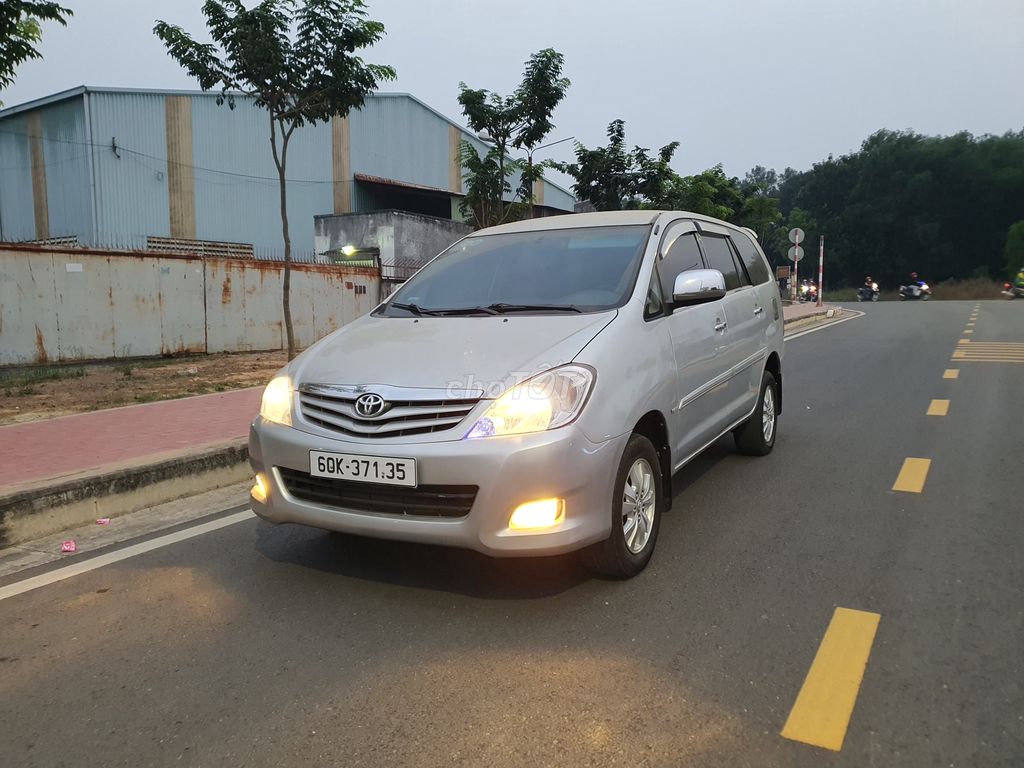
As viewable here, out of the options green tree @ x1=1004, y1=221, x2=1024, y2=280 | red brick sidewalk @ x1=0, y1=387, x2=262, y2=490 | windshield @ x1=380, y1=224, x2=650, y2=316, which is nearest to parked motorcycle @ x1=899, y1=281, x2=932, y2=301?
green tree @ x1=1004, y1=221, x2=1024, y2=280

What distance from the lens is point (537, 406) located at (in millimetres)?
3092

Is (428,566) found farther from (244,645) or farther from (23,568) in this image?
(23,568)

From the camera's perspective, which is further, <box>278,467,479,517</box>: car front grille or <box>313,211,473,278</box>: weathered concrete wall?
<box>313,211,473,278</box>: weathered concrete wall

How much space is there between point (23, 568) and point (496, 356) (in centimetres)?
269

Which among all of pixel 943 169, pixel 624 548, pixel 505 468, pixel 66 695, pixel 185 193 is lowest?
pixel 66 695

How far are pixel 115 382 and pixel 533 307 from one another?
26.4ft

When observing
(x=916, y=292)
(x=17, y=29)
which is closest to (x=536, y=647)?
(x=17, y=29)

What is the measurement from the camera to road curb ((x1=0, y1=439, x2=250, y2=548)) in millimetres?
4344

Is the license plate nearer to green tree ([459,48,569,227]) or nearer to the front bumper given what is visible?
the front bumper

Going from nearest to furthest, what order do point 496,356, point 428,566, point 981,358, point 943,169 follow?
point 496,356 < point 428,566 < point 981,358 < point 943,169

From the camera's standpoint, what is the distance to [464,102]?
1650cm

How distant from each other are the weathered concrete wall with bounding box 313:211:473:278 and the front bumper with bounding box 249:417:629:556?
20487mm

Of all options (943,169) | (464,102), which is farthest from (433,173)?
(943,169)

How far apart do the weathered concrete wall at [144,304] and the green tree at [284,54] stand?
98.2 inches
